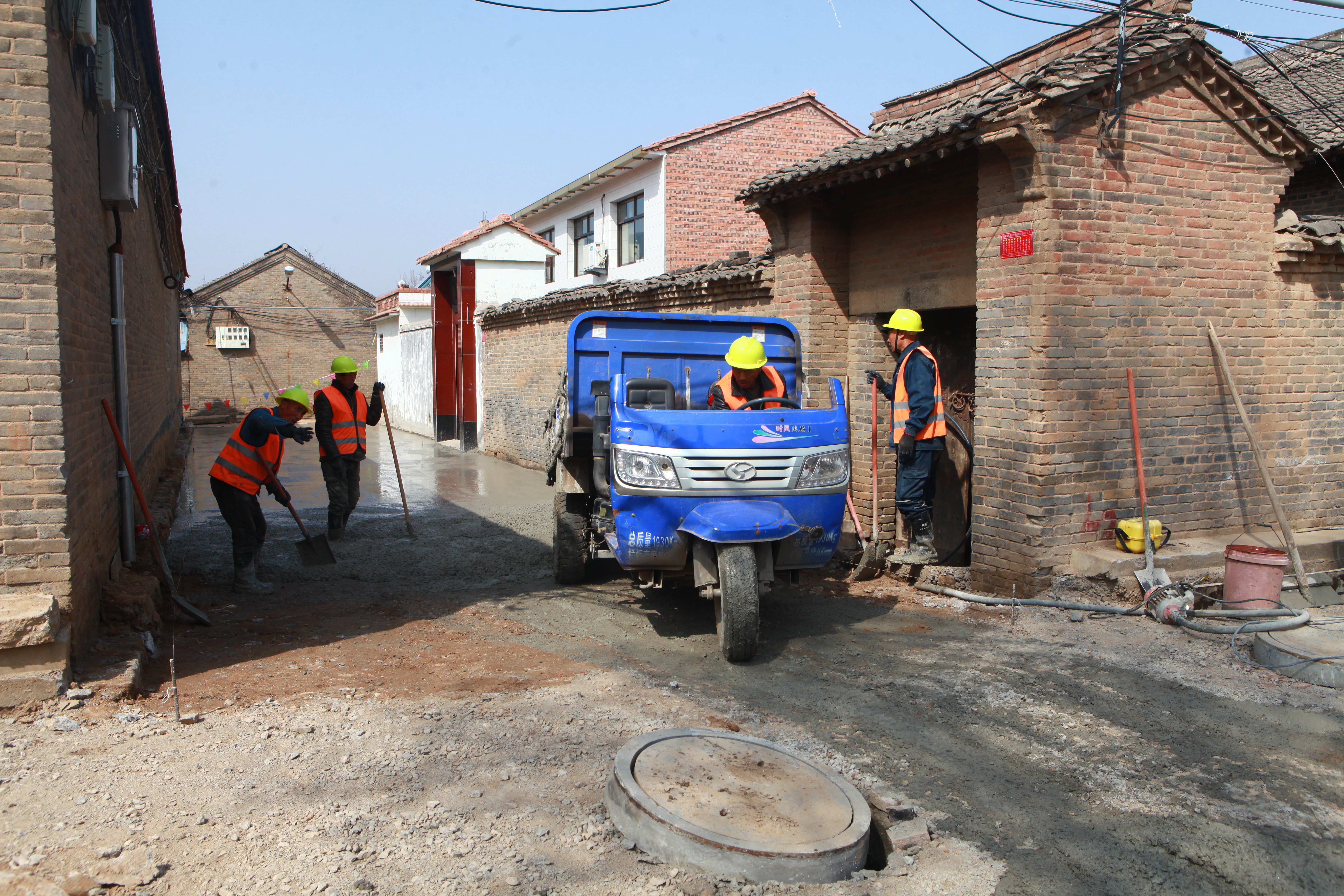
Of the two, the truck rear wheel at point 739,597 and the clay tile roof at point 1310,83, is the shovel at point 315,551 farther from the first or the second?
the clay tile roof at point 1310,83

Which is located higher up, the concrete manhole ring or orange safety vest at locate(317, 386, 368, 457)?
orange safety vest at locate(317, 386, 368, 457)

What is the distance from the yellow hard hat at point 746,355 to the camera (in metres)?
6.18

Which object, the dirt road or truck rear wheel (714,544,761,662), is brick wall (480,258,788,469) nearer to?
the dirt road

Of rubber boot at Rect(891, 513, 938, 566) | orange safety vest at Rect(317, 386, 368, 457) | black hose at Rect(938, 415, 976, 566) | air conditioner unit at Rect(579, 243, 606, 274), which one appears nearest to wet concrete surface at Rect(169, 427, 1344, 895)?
rubber boot at Rect(891, 513, 938, 566)

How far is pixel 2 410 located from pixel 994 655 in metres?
5.57

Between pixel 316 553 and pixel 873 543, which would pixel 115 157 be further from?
pixel 873 543

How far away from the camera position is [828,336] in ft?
29.4

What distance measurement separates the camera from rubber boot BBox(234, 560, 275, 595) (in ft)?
23.0

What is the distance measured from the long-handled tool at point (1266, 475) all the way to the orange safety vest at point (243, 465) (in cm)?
748

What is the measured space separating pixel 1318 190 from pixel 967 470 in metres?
5.67

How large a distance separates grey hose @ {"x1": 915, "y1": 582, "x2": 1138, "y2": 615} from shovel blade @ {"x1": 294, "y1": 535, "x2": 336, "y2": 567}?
5.20 metres

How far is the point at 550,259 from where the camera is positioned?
23.5 meters

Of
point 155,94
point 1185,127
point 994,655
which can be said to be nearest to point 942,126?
point 1185,127

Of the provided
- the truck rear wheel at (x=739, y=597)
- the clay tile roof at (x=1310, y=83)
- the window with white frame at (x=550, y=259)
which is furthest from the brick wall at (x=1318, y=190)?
the window with white frame at (x=550, y=259)
